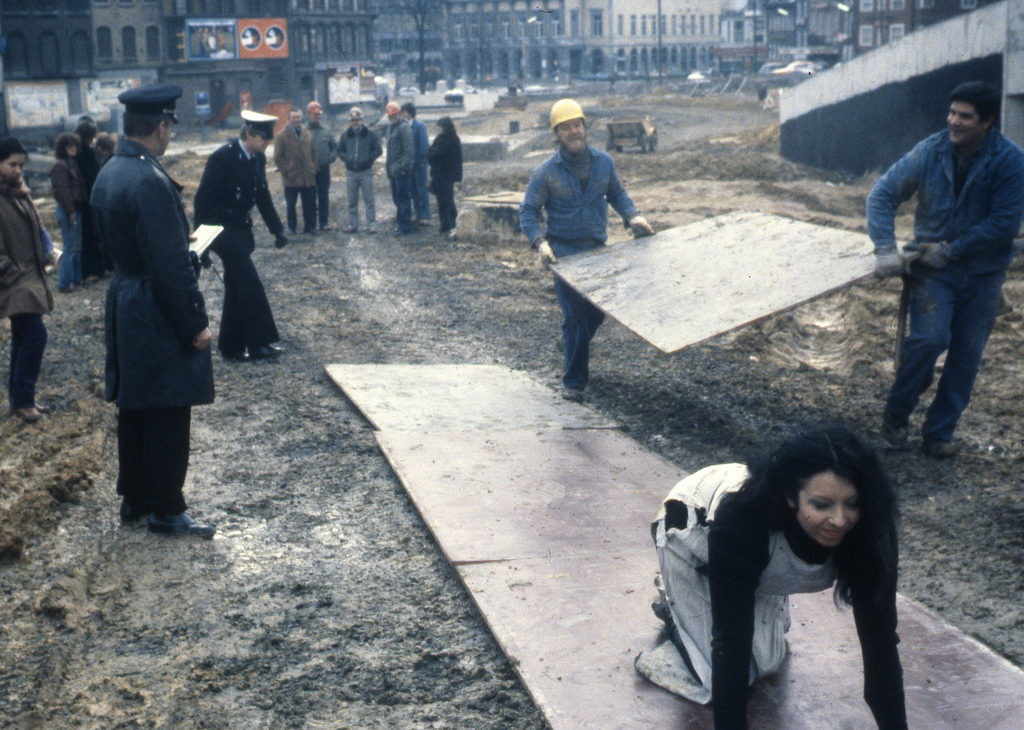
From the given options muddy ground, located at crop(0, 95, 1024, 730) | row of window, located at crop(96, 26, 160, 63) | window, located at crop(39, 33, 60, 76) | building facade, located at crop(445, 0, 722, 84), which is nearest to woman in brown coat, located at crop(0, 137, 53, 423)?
muddy ground, located at crop(0, 95, 1024, 730)

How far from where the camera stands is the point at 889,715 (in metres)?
2.64

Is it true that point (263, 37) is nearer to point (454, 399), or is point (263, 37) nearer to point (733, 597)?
point (454, 399)

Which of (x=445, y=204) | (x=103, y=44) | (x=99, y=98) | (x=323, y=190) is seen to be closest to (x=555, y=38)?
(x=103, y=44)

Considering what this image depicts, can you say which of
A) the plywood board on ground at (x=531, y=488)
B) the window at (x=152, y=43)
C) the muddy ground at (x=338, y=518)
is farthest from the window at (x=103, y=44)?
the plywood board on ground at (x=531, y=488)

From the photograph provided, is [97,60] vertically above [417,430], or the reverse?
[97,60]

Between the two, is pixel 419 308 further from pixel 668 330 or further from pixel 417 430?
pixel 668 330

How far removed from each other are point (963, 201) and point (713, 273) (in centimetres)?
144

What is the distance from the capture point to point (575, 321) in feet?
21.2

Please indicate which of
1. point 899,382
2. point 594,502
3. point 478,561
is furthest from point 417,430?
point 899,382

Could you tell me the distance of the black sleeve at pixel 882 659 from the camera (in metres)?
2.57

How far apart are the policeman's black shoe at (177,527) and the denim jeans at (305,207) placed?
1034 centimetres

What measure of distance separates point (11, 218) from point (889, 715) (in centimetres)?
557

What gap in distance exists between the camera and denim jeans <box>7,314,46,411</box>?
246 inches

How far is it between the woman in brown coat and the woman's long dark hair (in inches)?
198
